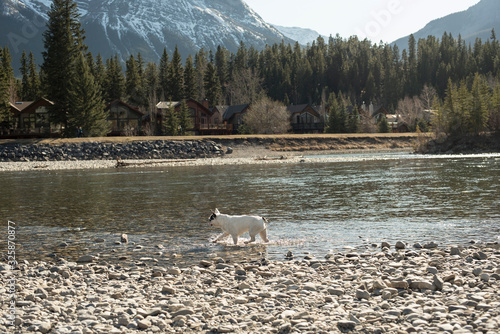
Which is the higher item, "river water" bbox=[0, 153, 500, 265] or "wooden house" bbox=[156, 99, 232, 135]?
"wooden house" bbox=[156, 99, 232, 135]

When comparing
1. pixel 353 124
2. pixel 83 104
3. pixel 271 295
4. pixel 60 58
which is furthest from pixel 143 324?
pixel 353 124

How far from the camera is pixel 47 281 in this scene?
9984mm

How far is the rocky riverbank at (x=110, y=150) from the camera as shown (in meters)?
62.0

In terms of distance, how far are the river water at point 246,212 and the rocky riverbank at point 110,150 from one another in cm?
2976

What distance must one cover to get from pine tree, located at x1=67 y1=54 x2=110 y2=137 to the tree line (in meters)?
0.13

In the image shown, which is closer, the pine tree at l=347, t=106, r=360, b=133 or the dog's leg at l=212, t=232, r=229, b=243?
the dog's leg at l=212, t=232, r=229, b=243

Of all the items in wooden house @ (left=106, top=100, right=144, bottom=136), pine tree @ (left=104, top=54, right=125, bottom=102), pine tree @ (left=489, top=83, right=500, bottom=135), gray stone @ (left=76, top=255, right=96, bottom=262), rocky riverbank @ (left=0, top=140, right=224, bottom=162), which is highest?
pine tree @ (left=104, top=54, right=125, bottom=102)

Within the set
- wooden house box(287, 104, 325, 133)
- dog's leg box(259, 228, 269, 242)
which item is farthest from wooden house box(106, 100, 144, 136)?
dog's leg box(259, 228, 269, 242)

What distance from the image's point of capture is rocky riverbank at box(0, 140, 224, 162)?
6203 cm

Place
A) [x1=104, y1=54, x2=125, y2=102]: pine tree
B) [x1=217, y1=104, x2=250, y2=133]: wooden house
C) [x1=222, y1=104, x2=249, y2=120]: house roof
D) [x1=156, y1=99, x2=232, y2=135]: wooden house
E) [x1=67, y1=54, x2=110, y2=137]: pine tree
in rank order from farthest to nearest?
[x1=222, y1=104, x2=249, y2=120]: house roof → [x1=217, y1=104, x2=250, y2=133]: wooden house → [x1=104, y1=54, x2=125, y2=102]: pine tree → [x1=156, y1=99, x2=232, y2=135]: wooden house → [x1=67, y1=54, x2=110, y2=137]: pine tree

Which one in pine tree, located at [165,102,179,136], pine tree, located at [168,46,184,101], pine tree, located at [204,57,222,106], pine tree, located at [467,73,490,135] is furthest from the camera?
pine tree, located at [204,57,222,106]

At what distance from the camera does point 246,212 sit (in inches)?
781

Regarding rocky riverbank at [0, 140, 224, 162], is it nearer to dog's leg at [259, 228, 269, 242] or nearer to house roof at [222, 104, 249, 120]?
house roof at [222, 104, 249, 120]

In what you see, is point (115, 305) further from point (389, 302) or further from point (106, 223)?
point (106, 223)
